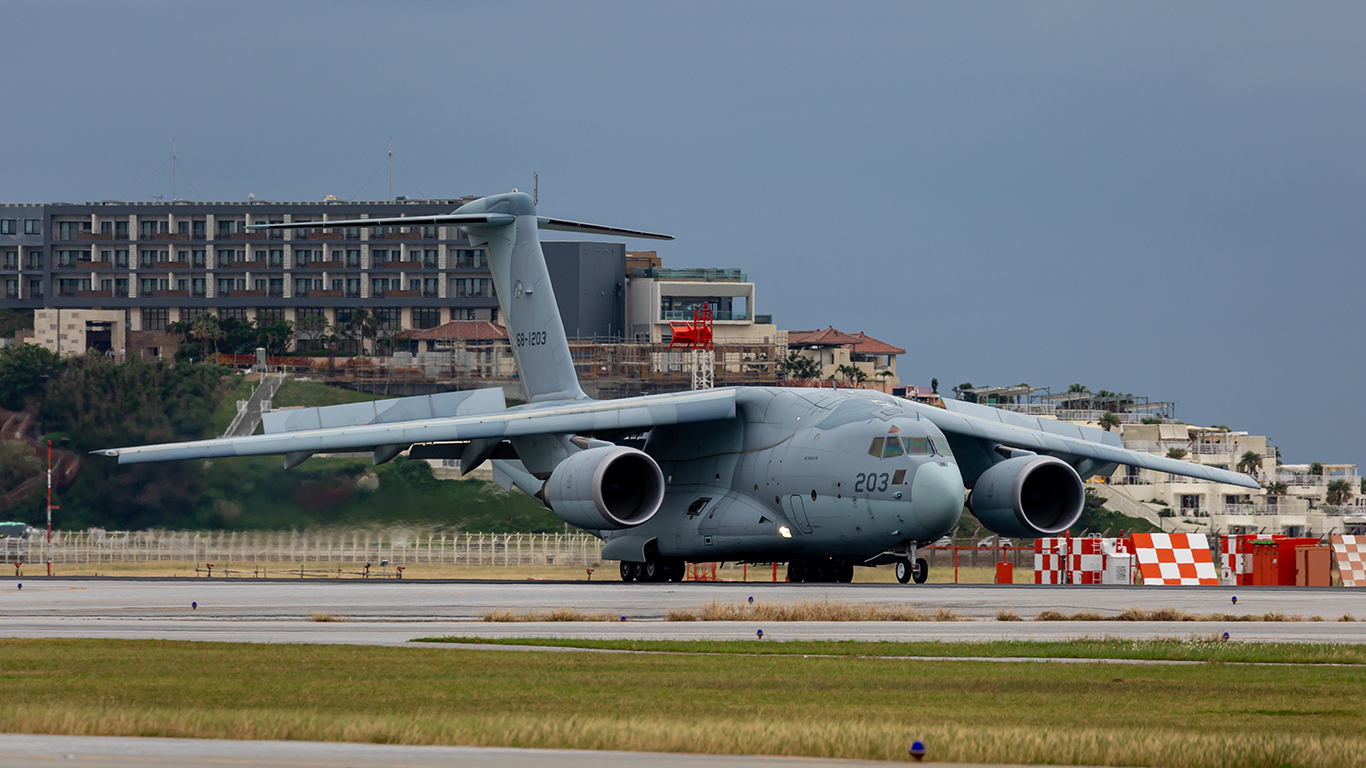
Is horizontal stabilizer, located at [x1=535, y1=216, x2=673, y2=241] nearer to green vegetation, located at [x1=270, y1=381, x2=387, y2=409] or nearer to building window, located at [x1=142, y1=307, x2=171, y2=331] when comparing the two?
green vegetation, located at [x1=270, y1=381, x2=387, y2=409]

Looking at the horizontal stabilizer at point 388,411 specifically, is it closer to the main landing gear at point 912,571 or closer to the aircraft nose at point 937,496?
the main landing gear at point 912,571

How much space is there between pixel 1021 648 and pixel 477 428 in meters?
20.9

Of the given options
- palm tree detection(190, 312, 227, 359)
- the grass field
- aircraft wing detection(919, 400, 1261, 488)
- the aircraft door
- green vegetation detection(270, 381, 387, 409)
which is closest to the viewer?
the grass field

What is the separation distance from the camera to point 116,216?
435 feet

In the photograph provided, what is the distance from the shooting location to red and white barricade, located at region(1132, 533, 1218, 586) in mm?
35250

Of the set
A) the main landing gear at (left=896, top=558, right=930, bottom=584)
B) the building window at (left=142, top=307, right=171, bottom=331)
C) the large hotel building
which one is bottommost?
the main landing gear at (left=896, top=558, right=930, bottom=584)

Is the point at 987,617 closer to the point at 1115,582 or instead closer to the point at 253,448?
the point at 1115,582

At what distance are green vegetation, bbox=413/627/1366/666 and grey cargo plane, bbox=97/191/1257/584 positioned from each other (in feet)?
44.6

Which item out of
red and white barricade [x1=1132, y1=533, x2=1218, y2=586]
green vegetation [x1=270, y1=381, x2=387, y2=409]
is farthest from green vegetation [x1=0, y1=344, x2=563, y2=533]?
red and white barricade [x1=1132, y1=533, x2=1218, y2=586]

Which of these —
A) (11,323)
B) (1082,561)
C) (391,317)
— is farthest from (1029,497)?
(11,323)

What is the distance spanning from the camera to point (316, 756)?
29.5 ft

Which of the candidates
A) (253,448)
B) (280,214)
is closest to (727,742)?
(253,448)

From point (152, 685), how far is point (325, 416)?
2445 cm

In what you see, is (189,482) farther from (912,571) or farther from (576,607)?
(576,607)
